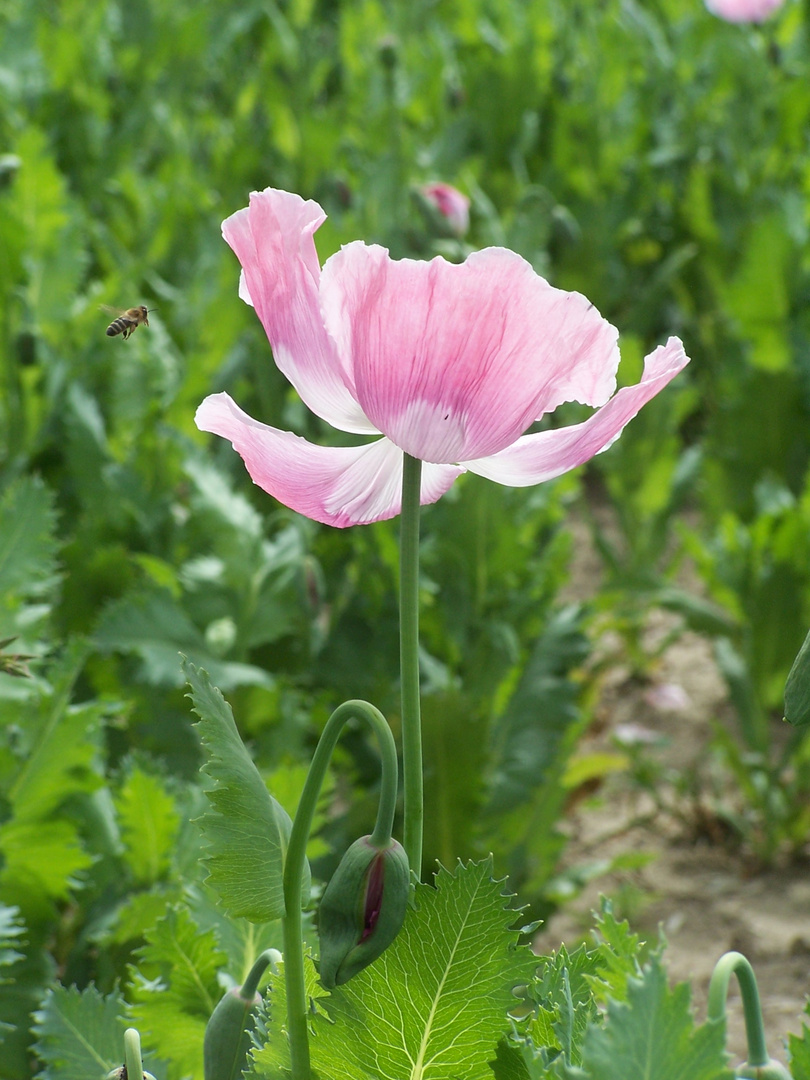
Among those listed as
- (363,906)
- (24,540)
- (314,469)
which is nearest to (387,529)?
(24,540)

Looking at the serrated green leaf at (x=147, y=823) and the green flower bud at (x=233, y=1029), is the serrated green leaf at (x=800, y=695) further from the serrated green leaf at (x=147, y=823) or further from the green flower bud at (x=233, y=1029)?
the serrated green leaf at (x=147, y=823)

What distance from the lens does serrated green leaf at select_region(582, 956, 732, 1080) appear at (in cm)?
63

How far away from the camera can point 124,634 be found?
6.79 ft

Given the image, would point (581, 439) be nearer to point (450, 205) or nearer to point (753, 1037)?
point (753, 1037)

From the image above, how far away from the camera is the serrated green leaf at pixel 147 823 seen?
1512 mm

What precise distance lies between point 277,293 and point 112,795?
1112mm

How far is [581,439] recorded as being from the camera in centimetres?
77

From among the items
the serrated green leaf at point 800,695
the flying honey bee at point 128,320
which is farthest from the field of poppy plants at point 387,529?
the flying honey bee at point 128,320

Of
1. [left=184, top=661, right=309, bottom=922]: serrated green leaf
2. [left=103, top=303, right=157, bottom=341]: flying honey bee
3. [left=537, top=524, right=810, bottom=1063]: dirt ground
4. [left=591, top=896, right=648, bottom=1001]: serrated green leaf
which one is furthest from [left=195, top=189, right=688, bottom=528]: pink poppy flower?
[left=537, top=524, right=810, bottom=1063]: dirt ground

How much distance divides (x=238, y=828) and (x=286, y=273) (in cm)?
31

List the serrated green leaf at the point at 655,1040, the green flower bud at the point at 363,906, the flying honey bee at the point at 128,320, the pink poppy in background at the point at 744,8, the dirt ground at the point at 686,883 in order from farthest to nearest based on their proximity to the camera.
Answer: the pink poppy in background at the point at 744,8 < the dirt ground at the point at 686,883 < the flying honey bee at the point at 128,320 < the green flower bud at the point at 363,906 < the serrated green leaf at the point at 655,1040

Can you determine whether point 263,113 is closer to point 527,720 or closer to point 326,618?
point 326,618

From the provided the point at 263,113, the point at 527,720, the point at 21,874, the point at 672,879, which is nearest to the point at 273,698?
the point at 527,720

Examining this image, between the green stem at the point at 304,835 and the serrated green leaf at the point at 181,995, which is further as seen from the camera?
the serrated green leaf at the point at 181,995
